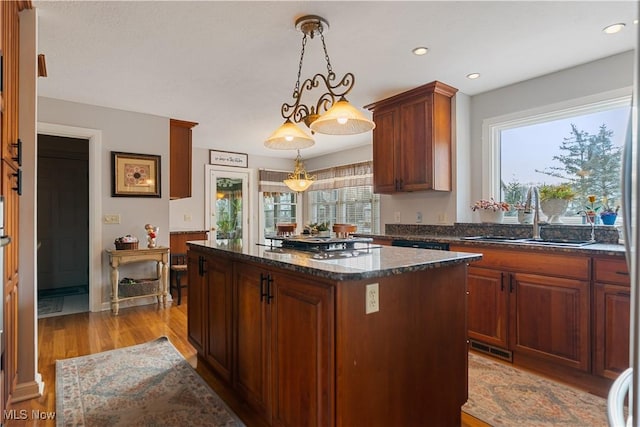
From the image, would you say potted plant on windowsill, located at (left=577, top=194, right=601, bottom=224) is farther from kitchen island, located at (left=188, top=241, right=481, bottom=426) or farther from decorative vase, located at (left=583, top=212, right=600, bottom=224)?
kitchen island, located at (left=188, top=241, right=481, bottom=426)

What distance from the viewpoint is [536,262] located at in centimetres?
251

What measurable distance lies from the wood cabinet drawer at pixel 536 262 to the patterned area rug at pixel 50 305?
4643 mm

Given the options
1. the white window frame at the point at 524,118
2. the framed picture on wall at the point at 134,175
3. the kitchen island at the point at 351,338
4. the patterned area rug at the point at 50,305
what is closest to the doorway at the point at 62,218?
the patterned area rug at the point at 50,305

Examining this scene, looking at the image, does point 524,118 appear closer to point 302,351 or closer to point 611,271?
point 611,271

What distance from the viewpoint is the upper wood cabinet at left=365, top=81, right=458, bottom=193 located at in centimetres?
349

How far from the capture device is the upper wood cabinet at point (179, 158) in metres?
4.62

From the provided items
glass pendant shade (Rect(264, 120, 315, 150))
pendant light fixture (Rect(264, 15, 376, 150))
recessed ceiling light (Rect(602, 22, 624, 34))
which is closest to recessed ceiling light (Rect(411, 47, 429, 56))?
pendant light fixture (Rect(264, 15, 376, 150))

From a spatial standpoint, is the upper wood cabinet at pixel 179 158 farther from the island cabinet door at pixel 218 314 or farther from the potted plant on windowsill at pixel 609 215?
the potted plant on windowsill at pixel 609 215

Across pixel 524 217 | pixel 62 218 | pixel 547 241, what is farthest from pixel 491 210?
pixel 62 218

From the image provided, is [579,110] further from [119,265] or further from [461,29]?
[119,265]

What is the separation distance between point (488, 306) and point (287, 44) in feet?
8.42

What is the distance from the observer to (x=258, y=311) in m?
1.83

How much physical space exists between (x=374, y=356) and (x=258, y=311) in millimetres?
679

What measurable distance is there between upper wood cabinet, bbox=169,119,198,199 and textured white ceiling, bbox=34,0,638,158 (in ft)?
2.77
